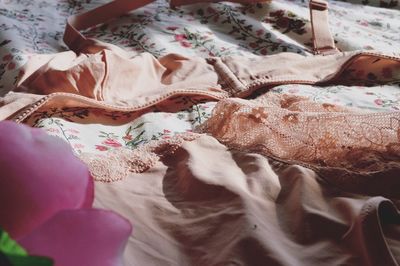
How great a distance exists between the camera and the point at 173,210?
515mm

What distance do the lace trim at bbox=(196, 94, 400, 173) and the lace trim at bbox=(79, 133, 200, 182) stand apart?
56 millimetres

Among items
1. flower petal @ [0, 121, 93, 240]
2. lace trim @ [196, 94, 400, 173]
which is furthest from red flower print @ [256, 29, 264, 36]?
flower petal @ [0, 121, 93, 240]

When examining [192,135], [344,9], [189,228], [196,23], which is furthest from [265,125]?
[344,9]

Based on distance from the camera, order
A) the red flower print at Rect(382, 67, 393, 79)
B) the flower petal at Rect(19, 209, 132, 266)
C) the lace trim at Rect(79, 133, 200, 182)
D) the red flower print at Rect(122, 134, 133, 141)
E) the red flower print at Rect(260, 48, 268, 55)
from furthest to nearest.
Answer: the red flower print at Rect(260, 48, 268, 55), the red flower print at Rect(382, 67, 393, 79), the red flower print at Rect(122, 134, 133, 141), the lace trim at Rect(79, 133, 200, 182), the flower petal at Rect(19, 209, 132, 266)

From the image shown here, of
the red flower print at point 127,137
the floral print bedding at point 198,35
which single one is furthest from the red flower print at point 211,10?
the red flower print at point 127,137

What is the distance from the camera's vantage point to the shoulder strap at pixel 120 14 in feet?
3.11

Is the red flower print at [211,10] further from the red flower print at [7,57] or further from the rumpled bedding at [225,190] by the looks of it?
the red flower print at [7,57]

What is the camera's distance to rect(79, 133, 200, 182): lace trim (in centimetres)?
56

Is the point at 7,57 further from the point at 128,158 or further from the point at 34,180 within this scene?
the point at 34,180

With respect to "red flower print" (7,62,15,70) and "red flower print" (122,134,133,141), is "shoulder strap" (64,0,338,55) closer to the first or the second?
"red flower print" (7,62,15,70)

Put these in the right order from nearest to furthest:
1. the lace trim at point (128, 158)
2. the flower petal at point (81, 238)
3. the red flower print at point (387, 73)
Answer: the flower petal at point (81, 238), the lace trim at point (128, 158), the red flower print at point (387, 73)

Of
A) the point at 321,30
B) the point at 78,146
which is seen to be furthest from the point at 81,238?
the point at 321,30

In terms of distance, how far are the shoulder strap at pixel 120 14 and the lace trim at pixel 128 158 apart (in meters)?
0.40

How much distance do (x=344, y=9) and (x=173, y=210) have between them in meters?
0.82
